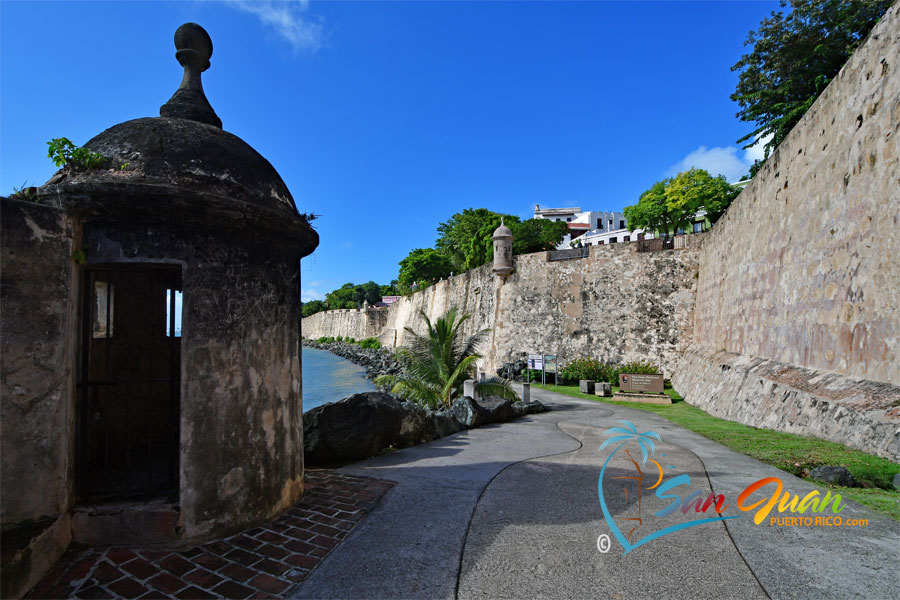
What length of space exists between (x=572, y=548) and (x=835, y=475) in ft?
12.0

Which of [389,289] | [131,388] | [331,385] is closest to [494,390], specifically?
[131,388]

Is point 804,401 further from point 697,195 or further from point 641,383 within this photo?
point 697,195

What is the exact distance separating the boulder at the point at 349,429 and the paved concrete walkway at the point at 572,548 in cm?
64

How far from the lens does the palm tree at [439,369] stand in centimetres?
1205

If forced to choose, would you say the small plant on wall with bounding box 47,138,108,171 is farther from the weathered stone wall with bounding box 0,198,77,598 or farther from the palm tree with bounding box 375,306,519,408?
the palm tree with bounding box 375,306,519,408

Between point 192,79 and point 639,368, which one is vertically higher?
point 192,79

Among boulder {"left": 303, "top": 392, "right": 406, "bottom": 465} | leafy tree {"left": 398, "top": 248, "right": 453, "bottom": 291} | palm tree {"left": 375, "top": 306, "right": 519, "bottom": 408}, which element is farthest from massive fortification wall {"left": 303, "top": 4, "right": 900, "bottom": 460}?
leafy tree {"left": 398, "top": 248, "right": 453, "bottom": 291}

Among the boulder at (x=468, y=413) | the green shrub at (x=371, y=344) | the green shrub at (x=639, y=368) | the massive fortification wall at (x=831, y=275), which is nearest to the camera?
the massive fortification wall at (x=831, y=275)

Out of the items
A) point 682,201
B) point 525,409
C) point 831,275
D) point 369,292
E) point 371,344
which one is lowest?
point 371,344

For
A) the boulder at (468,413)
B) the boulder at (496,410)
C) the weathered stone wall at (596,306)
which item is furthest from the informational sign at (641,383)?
the boulder at (468,413)

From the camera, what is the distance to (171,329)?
3648 millimetres

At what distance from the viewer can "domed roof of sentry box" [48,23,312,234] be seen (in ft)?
11.3

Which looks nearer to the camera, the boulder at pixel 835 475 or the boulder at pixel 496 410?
the boulder at pixel 835 475

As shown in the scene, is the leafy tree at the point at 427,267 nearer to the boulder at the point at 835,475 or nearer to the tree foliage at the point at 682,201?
the tree foliage at the point at 682,201
